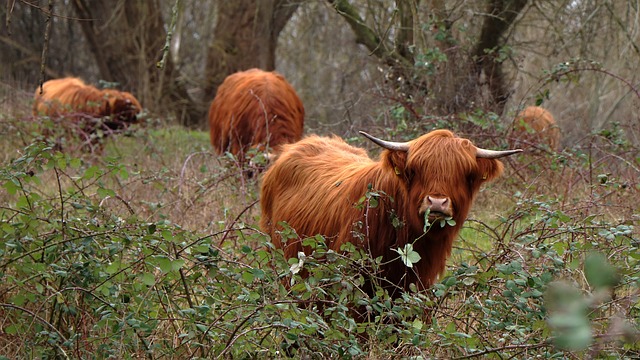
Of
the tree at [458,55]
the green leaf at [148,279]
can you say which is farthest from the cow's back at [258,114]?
the green leaf at [148,279]

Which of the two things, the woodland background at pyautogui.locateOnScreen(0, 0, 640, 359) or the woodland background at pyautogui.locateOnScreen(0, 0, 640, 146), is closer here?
the woodland background at pyautogui.locateOnScreen(0, 0, 640, 359)

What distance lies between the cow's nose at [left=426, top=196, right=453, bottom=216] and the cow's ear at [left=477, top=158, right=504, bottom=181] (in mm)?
486

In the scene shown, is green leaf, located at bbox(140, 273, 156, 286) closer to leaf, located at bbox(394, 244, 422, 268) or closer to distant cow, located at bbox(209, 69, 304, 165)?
leaf, located at bbox(394, 244, 422, 268)

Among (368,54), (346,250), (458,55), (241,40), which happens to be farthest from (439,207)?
(241,40)

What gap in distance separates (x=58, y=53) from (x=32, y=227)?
18437mm

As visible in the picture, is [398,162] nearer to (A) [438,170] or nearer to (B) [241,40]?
(A) [438,170]

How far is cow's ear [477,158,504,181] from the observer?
4.41 m

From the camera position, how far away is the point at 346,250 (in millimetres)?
3867

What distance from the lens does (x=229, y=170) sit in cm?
777

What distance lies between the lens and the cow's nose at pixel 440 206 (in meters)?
3.96

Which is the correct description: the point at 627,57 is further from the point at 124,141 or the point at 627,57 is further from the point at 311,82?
the point at 311,82

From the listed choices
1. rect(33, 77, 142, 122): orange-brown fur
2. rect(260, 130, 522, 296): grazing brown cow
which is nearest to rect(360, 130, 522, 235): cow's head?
rect(260, 130, 522, 296): grazing brown cow

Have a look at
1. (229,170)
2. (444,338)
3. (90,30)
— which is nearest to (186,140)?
(229,170)

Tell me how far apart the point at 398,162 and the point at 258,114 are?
200 inches
